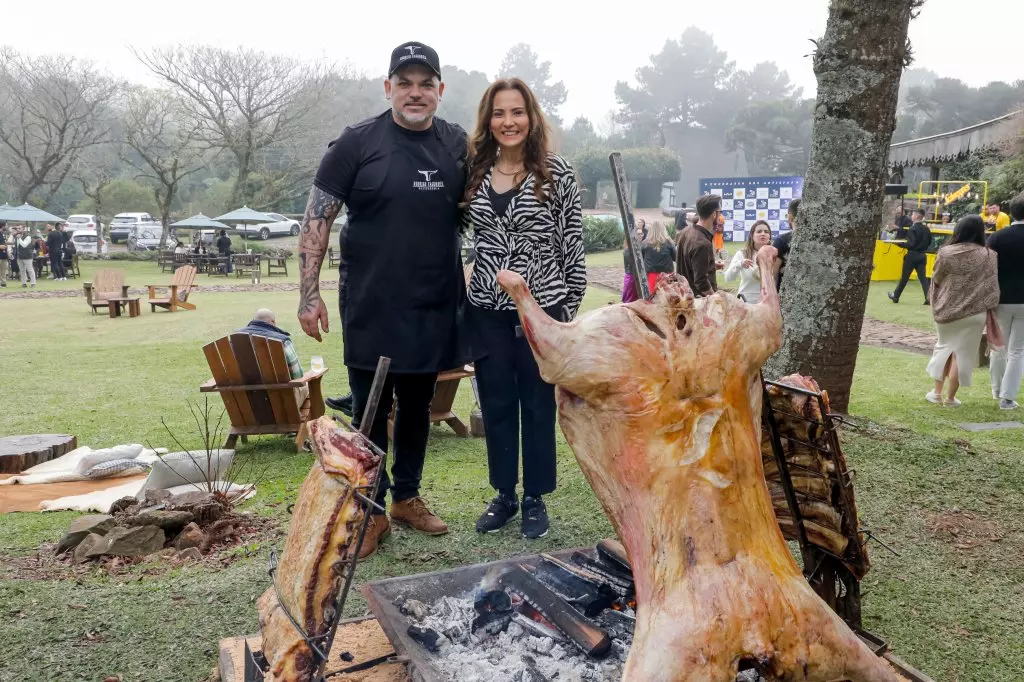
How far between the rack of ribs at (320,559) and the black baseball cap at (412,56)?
204cm

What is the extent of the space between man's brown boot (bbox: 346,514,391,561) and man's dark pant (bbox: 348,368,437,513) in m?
0.16

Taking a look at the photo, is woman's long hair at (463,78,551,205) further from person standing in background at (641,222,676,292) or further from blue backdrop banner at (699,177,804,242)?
blue backdrop banner at (699,177,804,242)

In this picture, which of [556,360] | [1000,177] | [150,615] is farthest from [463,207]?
[1000,177]

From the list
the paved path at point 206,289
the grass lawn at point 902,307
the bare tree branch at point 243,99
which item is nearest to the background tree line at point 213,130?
the bare tree branch at point 243,99

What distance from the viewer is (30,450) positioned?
614cm

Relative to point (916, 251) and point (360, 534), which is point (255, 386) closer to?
point (360, 534)

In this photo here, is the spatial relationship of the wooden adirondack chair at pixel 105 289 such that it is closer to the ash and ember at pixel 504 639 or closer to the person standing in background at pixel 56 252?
the person standing in background at pixel 56 252

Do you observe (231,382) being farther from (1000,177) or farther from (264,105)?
(264,105)

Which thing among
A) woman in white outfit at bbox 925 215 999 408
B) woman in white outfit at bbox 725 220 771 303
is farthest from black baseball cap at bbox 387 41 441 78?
woman in white outfit at bbox 925 215 999 408

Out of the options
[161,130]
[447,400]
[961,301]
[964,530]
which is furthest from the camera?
[161,130]

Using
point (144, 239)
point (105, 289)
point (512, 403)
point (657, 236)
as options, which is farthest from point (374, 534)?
point (144, 239)

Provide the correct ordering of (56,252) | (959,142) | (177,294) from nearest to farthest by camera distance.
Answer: (177,294) < (959,142) < (56,252)

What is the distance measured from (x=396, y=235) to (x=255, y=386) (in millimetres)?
3051

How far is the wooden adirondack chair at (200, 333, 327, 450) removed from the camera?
20.2ft
